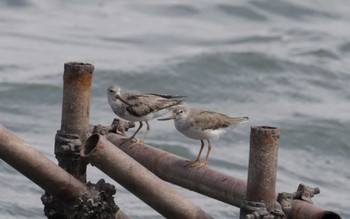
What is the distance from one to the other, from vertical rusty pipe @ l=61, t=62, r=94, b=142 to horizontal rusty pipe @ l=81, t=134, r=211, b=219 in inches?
9.4

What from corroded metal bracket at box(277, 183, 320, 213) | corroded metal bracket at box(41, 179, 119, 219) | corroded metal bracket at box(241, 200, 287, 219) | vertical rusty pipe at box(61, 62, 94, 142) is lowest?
corroded metal bracket at box(41, 179, 119, 219)

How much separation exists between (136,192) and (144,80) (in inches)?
413

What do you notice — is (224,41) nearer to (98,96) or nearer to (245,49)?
(245,49)

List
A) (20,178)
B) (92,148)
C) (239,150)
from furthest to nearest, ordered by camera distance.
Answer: (239,150)
(20,178)
(92,148)

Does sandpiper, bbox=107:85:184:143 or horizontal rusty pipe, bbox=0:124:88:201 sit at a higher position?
sandpiper, bbox=107:85:184:143

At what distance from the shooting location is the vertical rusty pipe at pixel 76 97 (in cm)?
632

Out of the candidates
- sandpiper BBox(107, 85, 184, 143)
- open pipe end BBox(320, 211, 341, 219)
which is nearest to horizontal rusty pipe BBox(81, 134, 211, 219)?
open pipe end BBox(320, 211, 341, 219)

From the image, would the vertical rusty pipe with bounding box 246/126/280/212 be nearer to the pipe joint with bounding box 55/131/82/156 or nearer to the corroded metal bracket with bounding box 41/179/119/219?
the corroded metal bracket with bounding box 41/179/119/219

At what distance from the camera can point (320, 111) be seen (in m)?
16.3

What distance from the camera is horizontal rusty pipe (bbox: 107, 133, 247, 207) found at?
645 cm

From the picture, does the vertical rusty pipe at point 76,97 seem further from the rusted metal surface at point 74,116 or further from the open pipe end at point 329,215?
the open pipe end at point 329,215

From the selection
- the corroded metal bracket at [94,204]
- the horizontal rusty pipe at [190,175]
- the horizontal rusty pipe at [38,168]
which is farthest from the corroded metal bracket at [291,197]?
the horizontal rusty pipe at [38,168]

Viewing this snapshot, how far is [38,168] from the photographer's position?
6055mm

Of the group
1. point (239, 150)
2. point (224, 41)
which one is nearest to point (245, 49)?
point (224, 41)
